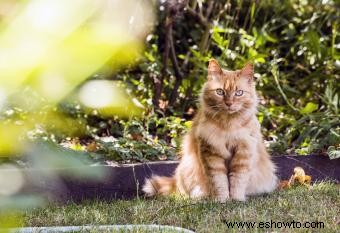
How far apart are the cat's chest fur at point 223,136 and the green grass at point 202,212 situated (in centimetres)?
30

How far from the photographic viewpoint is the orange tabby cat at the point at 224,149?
3004 millimetres

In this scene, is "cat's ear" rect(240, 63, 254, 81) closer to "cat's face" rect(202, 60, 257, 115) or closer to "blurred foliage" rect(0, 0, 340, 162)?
"cat's face" rect(202, 60, 257, 115)

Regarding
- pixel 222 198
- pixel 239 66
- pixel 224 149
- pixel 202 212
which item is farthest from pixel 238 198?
pixel 239 66

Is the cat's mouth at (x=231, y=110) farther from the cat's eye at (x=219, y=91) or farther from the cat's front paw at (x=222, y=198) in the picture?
the cat's front paw at (x=222, y=198)

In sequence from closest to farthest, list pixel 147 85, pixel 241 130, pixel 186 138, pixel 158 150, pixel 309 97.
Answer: pixel 241 130 → pixel 186 138 → pixel 158 150 → pixel 147 85 → pixel 309 97

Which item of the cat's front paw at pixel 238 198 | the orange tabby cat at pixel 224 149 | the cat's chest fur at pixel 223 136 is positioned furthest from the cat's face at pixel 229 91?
the cat's front paw at pixel 238 198

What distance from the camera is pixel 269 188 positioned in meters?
3.21

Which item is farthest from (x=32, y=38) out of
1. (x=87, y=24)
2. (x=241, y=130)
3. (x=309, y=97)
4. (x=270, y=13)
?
(x=270, y=13)

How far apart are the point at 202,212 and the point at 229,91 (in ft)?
2.66

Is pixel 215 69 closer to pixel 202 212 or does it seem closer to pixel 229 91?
pixel 229 91

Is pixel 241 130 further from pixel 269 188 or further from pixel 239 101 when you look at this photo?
pixel 269 188

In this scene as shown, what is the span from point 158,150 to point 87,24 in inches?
128

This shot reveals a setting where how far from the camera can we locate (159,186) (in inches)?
125

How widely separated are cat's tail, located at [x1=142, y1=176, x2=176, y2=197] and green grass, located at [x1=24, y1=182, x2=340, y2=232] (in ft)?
0.59
